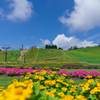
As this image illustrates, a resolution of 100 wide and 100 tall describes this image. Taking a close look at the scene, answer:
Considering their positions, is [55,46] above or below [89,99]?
above

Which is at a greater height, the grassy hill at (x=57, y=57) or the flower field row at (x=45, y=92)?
the grassy hill at (x=57, y=57)

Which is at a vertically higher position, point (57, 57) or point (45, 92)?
point (57, 57)

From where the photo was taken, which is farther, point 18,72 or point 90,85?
point 18,72

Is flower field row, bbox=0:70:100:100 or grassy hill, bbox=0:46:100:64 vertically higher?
grassy hill, bbox=0:46:100:64

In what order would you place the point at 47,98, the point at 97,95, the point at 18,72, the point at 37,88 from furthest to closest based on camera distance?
the point at 18,72 < the point at 97,95 < the point at 37,88 < the point at 47,98

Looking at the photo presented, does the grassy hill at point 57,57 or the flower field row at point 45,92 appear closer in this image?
the flower field row at point 45,92

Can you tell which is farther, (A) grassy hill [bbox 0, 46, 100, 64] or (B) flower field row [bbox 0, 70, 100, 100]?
(A) grassy hill [bbox 0, 46, 100, 64]

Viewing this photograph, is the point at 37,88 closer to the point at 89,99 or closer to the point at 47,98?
the point at 47,98

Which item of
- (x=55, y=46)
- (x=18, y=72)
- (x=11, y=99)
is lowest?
(x=18, y=72)

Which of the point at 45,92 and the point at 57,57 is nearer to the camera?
the point at 45,92

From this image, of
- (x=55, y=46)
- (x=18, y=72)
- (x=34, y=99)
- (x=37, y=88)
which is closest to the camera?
(x=34, y=99)

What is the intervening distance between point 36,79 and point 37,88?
1.76 meters

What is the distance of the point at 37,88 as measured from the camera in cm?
131

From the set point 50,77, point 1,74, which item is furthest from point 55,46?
point 50,77
